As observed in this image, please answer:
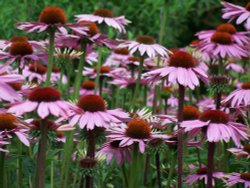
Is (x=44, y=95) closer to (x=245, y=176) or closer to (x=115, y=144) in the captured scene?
(x=115, y=144)

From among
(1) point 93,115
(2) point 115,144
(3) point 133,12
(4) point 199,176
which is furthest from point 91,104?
(3) point 133,12

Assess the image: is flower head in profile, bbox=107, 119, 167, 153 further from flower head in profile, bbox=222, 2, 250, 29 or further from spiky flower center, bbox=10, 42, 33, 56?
flower head in profile, bbox=222, 2, 250, 29

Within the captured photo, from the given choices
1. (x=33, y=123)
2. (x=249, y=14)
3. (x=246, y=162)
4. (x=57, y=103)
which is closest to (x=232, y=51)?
(x=249, y=14)

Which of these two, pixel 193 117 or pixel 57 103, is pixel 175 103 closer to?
pixel 193 117

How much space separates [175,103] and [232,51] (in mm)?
790

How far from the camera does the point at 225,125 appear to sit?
60.2 inches

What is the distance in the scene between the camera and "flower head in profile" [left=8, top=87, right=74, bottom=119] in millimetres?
1213

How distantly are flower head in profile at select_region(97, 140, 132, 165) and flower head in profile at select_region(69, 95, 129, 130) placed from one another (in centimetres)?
13

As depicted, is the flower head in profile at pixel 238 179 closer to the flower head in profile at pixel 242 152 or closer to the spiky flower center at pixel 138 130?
the flower head in profile at pixel 242 152

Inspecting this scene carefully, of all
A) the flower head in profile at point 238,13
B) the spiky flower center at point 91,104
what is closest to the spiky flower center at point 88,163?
the spiky flower center at point 91,104

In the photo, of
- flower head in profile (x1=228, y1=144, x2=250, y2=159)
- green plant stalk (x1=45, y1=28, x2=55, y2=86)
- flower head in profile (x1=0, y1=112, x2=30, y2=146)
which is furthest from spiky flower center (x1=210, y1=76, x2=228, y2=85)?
flower head in profile (x1=0, y1=112, x2=30, y2=146)

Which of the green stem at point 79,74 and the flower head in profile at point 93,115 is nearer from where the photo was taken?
the flower head in profile at point 93,115

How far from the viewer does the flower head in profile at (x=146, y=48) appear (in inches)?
82.5

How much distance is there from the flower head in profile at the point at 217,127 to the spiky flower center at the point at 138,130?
0.10 metres
